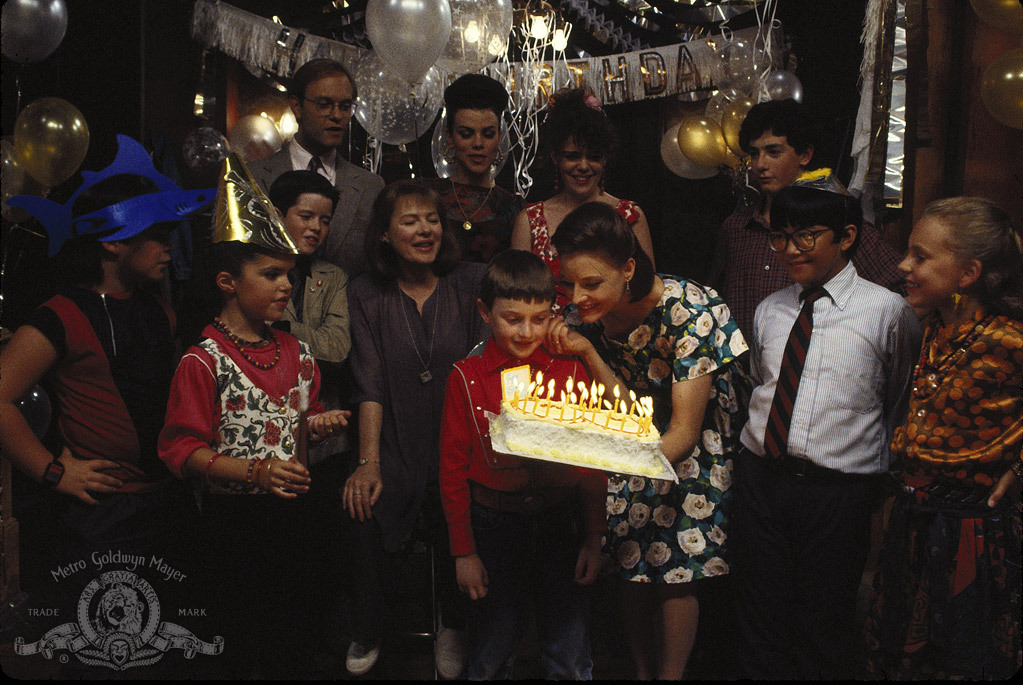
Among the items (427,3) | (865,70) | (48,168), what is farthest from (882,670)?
(48,168)

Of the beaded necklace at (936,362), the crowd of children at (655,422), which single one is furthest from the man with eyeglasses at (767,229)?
the beaded necklace at (936,362)

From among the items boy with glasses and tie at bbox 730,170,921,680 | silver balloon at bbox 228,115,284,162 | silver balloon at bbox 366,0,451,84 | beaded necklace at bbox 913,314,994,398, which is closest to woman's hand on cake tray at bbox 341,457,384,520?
boy with glasses and tie at bbox 730,170,921,680

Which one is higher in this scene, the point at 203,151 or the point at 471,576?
the point at 203,151

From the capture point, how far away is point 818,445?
2.39 metres

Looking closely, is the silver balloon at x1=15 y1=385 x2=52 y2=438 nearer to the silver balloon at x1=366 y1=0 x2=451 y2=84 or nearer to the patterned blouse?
the silver balloon at x1=366 y1=0 x2=451 y2=84

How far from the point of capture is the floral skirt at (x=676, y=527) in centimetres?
249

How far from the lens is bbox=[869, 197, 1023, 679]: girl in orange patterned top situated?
2.26 m

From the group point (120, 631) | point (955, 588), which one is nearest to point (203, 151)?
point (120, 631)

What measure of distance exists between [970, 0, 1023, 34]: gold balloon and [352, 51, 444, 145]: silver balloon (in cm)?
327

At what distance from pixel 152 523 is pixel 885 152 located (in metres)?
3.67

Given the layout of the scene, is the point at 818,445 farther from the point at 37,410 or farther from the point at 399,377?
the point at 37,410

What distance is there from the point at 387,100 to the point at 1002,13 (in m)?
3.58

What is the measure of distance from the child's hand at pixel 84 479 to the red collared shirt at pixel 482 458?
1120 mm

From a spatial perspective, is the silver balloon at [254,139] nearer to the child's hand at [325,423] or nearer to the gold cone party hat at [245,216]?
the gold cone party hat at [245,216]
